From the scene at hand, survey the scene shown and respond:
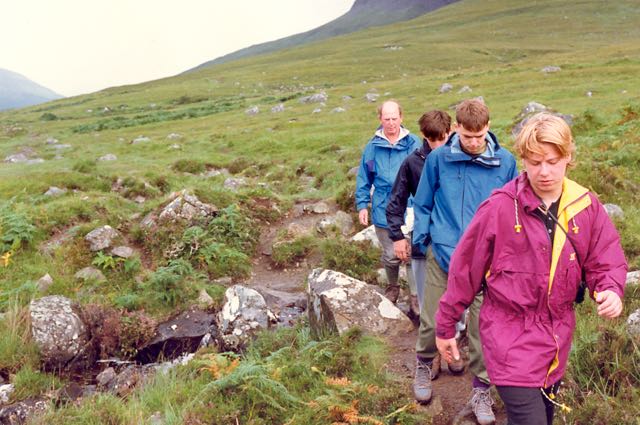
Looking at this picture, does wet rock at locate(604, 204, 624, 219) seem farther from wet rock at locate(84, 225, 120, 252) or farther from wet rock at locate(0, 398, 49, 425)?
wet rock at locate(84, 225, 120, 252)

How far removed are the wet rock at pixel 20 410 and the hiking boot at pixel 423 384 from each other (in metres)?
4.22

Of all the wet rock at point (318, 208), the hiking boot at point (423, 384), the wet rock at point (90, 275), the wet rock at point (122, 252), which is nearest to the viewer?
the hiking boot at point (423, 384)

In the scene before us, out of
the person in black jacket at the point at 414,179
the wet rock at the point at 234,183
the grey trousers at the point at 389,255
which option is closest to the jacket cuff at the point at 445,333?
the person in black jacket at the point at 414,179

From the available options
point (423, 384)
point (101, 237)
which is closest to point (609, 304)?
point (423, 384)

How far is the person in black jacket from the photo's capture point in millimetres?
5945

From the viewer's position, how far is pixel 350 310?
23.7 feet

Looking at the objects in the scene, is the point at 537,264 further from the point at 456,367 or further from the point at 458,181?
the point at 456,367

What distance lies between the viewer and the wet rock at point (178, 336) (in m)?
8.58

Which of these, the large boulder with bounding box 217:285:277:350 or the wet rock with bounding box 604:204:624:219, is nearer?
the large boulder with bounding box 217:285:277:350

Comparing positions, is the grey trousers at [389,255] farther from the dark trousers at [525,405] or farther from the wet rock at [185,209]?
the wet rock at [185,209]

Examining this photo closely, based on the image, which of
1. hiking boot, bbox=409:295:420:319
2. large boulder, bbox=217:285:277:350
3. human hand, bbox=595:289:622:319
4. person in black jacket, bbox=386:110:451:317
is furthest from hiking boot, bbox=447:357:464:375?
large boulder, bbox=217:285:277:350

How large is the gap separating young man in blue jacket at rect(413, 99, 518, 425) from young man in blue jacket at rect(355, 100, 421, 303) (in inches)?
82.3

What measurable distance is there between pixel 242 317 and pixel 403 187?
149 inches

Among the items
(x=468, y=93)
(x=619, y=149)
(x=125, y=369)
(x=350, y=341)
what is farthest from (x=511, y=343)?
(x=468, y=93)
